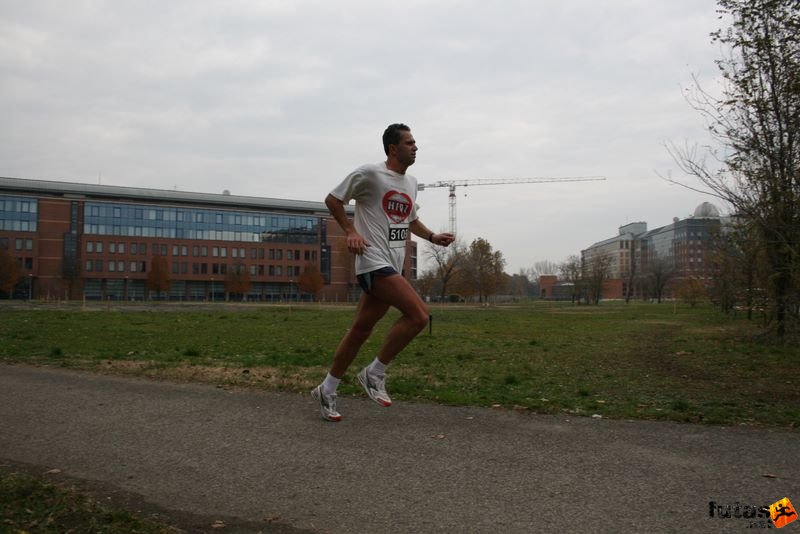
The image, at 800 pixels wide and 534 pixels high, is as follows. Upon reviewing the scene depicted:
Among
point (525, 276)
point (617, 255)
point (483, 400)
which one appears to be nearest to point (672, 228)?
point (617, 255)

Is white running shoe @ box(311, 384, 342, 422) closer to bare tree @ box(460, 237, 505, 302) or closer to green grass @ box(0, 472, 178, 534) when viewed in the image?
green grass @ box(0, 472, 178, 534)

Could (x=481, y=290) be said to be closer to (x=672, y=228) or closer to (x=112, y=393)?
(x=112, y=393)

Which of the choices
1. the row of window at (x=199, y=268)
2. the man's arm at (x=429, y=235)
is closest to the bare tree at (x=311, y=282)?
the row of window at (x=199, y=268)

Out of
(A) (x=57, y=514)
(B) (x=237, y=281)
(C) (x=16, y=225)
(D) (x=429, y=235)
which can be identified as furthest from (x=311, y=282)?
(A) (x=57, y=514)

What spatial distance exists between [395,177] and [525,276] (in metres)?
170

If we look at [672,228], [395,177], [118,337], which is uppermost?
[672,228]

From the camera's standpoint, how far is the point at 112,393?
5.88 metres

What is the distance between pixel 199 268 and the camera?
92375mm

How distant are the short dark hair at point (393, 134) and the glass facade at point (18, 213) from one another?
91.1 m

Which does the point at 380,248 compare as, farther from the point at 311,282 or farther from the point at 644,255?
the point at 644,255

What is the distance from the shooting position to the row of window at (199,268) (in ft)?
279

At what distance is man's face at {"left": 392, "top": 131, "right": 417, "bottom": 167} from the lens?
15.8 ft
